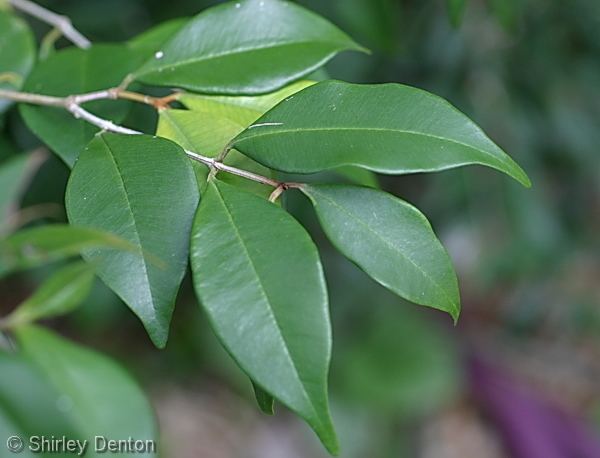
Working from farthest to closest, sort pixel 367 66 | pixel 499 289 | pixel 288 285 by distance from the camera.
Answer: pixel 499 289
pixel 367 66
pixel 288 285

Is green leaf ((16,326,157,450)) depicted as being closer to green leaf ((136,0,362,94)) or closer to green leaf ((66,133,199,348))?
green leaf ((66,133,199,348))

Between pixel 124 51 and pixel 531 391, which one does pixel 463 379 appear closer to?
pixel 531 391

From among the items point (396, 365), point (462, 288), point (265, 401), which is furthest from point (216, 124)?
point (462, 288)

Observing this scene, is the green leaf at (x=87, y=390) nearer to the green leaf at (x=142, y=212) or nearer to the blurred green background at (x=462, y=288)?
the green leaf at (x=142, y=212)

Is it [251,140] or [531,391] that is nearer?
[251,140]

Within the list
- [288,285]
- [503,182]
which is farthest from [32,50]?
[503,182]

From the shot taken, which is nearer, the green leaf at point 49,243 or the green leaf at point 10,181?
the green leaf at point 49,243

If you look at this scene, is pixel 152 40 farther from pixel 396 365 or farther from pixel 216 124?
pixel 396 365

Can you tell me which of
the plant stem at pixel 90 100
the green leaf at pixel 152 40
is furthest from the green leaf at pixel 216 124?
the green leaf at pixel 152 40
